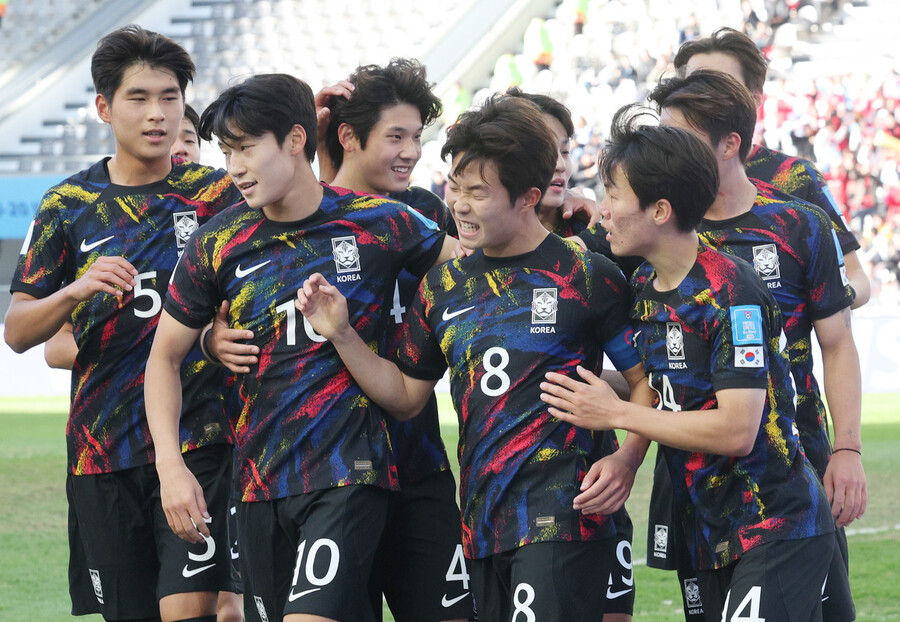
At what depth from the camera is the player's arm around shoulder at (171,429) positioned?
3.47 metres

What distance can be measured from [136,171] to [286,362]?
1090mm

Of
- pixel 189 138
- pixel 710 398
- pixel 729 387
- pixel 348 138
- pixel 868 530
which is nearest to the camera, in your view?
pixel 729 387

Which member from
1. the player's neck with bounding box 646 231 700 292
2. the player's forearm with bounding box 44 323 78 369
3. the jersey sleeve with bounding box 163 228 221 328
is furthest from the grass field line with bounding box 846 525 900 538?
the jersey sleeve with bounding box 163 228 221 328

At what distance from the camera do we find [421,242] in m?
3.74

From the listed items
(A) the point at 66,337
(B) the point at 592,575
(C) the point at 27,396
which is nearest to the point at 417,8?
(C) the point at 27,396

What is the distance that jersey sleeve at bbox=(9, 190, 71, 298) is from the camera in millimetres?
4113

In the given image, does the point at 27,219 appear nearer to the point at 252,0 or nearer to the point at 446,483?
the point at 252,0

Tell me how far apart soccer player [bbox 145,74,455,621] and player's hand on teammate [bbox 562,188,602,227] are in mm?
923

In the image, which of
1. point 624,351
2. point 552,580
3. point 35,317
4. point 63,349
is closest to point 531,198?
point 624,351

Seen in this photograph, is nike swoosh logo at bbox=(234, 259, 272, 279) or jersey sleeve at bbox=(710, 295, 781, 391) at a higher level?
nike swoosh logo at bbox=(234, 259, 272, 279)

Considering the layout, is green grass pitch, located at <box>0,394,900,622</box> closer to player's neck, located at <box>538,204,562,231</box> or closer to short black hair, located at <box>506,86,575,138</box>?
player's neck, located at <box>538,204,562,231</box>

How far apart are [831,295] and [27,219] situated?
53.5 feet

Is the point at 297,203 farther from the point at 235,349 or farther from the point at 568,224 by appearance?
the point at 568,224

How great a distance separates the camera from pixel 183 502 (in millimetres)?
3455
